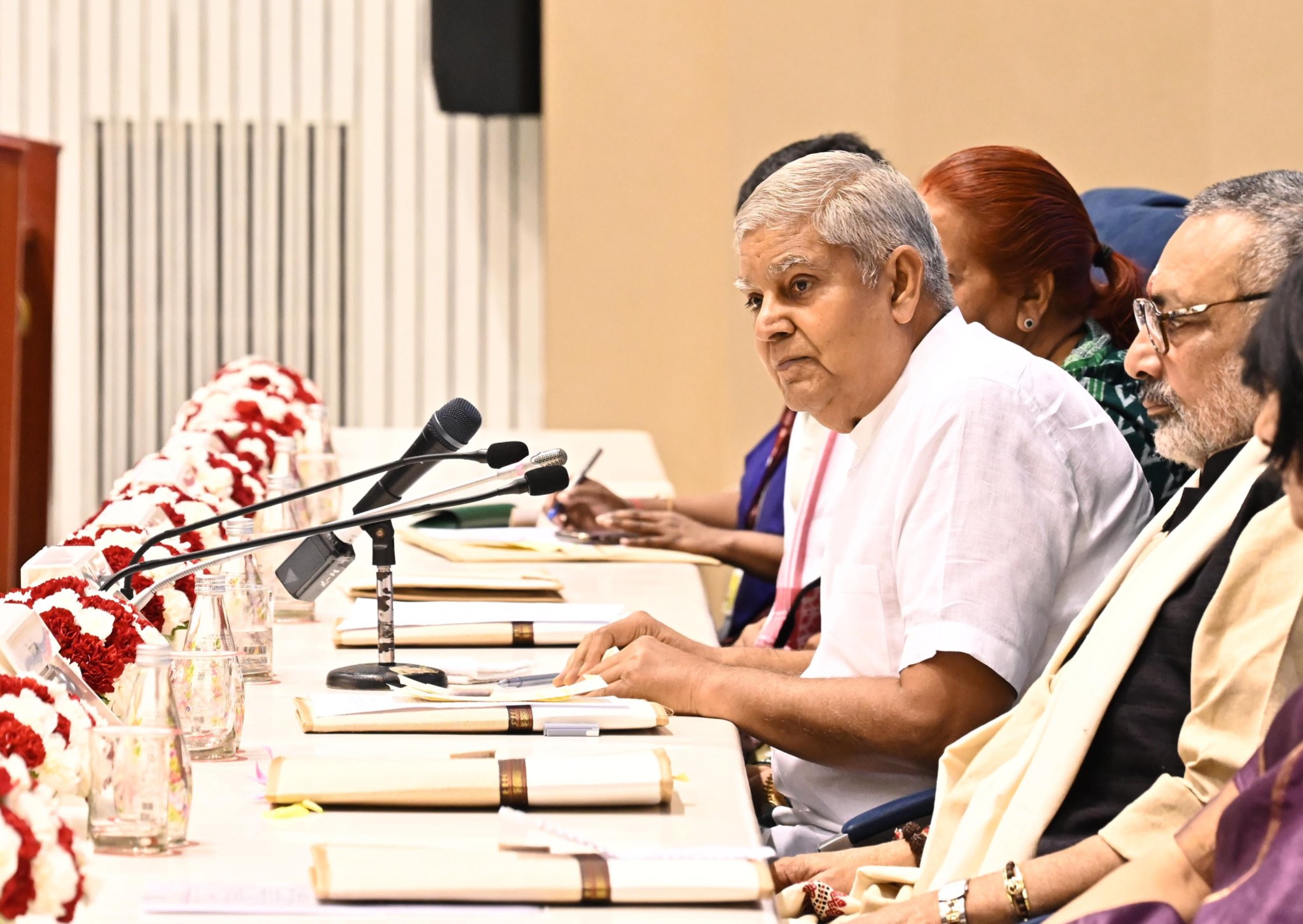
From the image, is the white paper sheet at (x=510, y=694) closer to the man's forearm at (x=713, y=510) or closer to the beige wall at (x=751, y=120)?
the man's forearm at (x=713, y=510)

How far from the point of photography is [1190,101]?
5504mm

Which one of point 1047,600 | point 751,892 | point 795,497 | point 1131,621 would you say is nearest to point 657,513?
point 795,497

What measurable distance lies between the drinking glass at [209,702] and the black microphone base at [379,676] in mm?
347

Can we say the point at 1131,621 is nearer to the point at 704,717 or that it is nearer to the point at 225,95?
the point at 704,717

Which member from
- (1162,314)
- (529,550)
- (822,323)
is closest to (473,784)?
(822,323)

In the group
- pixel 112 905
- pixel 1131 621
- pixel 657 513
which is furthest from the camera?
pixel 657 513

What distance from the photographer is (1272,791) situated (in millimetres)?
1297

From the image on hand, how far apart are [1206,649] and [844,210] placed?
76cm

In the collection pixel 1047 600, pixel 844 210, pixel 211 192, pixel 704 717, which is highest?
pixel 211 192

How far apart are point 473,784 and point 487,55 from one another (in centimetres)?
593

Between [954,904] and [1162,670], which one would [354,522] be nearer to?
[954,904]

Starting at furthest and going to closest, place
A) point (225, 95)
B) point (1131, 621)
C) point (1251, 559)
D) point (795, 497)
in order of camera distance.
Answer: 1. point (225, 95)
2. point (795, 497)
3. point (1131, 621)
4. point (1251, 559)

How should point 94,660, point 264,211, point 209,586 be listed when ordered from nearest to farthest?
point 94,660 < point 209,586 < point 264,211

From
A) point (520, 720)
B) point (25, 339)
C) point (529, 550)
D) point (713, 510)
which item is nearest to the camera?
point (520, 720)
